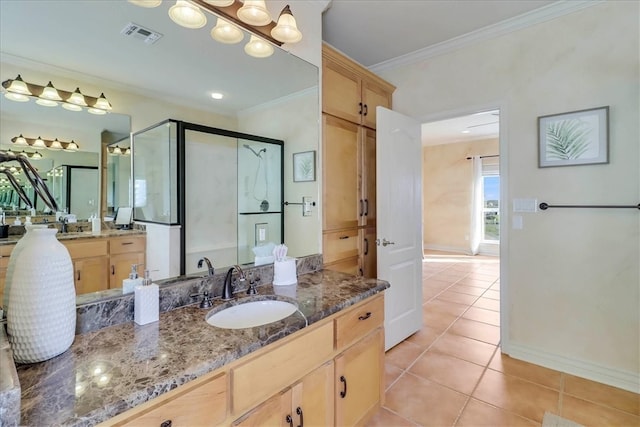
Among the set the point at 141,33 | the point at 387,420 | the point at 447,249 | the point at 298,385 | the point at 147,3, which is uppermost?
the point at 147,3

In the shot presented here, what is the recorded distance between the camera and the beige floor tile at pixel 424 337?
2.63 m

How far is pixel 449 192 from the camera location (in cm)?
717

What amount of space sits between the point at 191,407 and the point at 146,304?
1.54ft

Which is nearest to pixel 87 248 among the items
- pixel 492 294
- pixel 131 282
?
pixel 131 282

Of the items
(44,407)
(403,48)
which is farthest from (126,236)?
(403,48)

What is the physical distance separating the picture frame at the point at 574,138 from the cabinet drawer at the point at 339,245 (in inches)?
60.8

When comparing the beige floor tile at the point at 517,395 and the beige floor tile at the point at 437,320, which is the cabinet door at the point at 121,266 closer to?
the beige floor tile at the point at 517,395

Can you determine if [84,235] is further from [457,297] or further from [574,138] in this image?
[457,297]

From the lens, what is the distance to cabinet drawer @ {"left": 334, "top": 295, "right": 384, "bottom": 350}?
138cm

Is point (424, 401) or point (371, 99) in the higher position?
point (371, 99)

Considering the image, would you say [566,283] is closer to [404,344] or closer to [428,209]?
[404,344]

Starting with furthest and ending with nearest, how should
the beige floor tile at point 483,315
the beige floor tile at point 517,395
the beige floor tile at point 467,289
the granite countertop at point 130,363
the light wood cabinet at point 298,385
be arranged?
the beige floor tile at point 467,289 → the beige floor tile at point 483,315 → the beige floor tile at point 517,395 → the light wood cabinet at point 298,385 → the granite countertop at point 130,363

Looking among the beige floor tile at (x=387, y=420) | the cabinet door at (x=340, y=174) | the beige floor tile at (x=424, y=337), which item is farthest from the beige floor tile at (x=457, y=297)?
the beige floor tile at (x=387, y=420)

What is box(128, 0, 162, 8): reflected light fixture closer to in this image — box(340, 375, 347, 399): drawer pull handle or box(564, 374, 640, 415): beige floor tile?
box(340, 375, 347, 399): drawer pull handle
